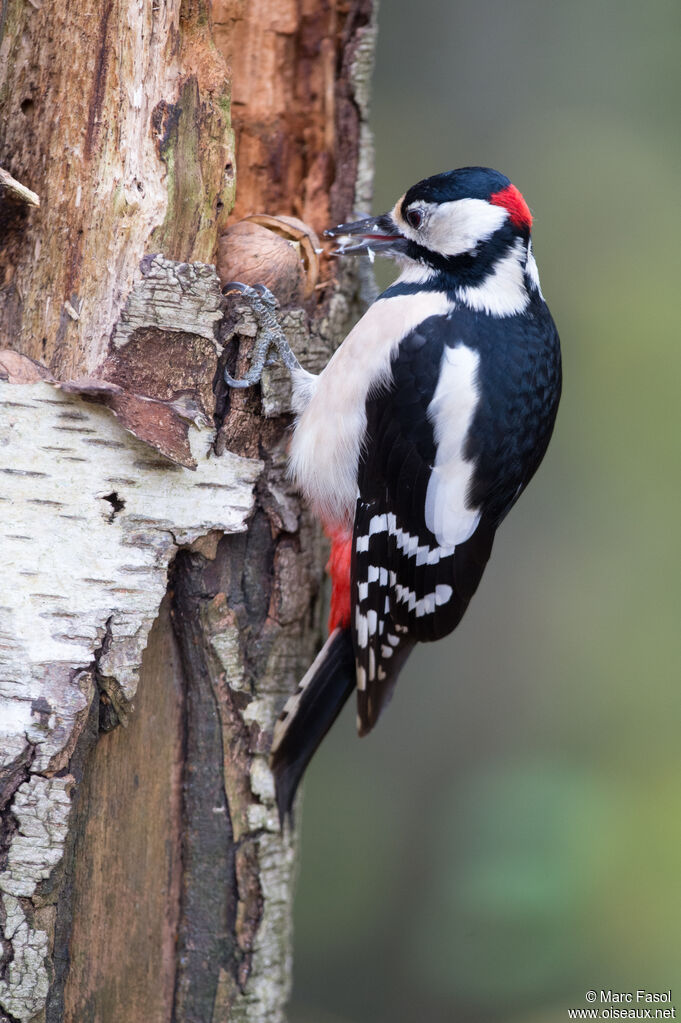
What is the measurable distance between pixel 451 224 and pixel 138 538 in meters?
0.96

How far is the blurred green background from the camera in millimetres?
2898

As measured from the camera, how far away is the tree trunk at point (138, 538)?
5.59 ft

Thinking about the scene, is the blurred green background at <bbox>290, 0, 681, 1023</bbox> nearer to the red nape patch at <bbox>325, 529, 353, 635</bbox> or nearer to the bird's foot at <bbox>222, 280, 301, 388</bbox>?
the red nape patch at <bbox>325, 529, 353, 635</bbox>

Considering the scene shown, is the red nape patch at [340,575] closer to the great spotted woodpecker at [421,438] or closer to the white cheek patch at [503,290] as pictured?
the great spotted woodpecker at [421,438]

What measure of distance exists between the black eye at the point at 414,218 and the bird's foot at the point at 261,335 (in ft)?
1.28

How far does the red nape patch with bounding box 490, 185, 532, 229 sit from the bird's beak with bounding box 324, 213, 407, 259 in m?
0.23

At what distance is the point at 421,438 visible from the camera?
6.79ft

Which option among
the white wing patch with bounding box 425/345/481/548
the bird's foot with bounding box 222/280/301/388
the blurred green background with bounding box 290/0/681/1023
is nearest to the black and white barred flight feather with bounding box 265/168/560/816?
the white wing patch with bounding box 425/345/481/548

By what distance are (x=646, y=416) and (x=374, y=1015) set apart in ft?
6.29

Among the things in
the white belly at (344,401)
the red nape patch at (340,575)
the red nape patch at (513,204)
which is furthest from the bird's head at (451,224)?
the red nape patch at (340,575)

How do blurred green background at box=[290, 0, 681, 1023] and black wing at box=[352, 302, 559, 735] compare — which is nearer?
black wing at box=[352, 302, 559, 735]

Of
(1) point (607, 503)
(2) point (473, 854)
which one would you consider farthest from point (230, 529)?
(1) point (607, 503)

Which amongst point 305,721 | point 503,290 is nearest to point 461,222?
point 503,290

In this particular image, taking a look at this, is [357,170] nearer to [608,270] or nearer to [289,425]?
[289,425]
